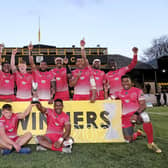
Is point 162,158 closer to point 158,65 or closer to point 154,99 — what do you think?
point 154,99

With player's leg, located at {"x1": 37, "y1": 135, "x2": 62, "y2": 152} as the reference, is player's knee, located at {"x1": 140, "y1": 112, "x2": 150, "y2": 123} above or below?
above

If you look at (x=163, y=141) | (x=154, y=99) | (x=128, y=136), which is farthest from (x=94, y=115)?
(x=154, y=99)

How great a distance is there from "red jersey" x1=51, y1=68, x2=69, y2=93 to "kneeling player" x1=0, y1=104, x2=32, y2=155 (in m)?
1.53

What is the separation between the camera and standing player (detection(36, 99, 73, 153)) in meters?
3.93

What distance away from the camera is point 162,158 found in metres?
3.42

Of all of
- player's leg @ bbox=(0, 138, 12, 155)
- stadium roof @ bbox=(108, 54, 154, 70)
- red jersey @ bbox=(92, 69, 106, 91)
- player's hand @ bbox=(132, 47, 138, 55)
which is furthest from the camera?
stadium roof @ bbox=(108, 54, 154, 70)

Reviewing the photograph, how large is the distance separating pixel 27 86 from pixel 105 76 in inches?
80.5

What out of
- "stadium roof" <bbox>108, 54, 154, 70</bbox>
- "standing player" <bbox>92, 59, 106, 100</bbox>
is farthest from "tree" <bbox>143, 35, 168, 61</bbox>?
"standing player" <bbox>92, 59, 106, 100</bbox>

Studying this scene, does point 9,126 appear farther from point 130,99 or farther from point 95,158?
point 130,99

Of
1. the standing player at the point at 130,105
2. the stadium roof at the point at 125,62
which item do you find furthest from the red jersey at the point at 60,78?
the stadium roof at the point at 125,62

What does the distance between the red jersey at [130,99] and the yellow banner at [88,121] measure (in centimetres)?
13

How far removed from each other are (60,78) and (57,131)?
173cm

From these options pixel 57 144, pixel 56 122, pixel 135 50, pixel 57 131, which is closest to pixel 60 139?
pixel 57 144

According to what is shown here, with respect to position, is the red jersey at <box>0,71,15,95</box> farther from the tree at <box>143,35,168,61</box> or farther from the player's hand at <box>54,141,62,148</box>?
the tree at <box>143,35,168,61</box>
